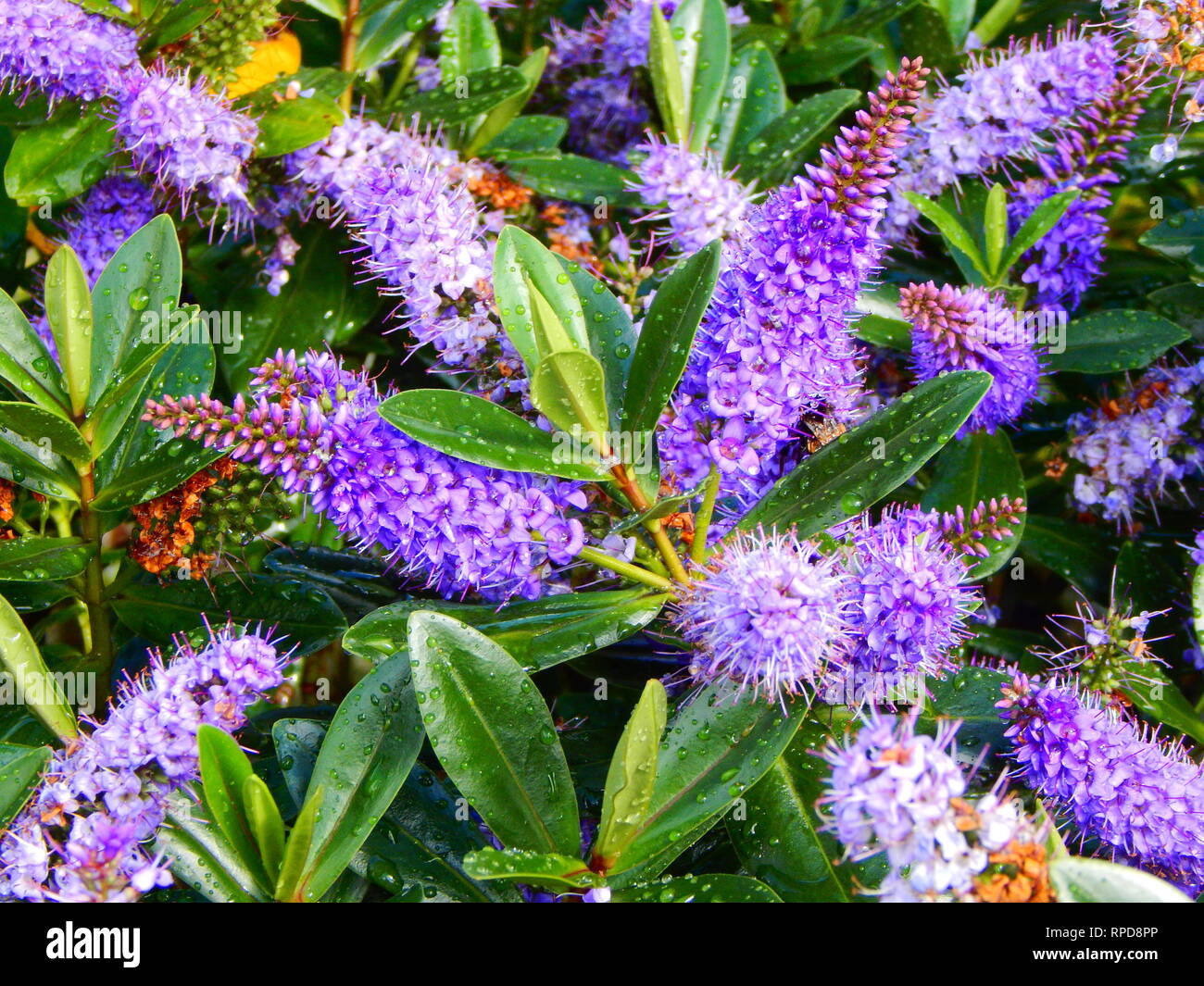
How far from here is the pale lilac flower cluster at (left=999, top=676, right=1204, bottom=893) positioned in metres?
1.47

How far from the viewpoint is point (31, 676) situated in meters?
1.57

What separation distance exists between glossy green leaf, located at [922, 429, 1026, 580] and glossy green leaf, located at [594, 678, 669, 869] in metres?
0.86

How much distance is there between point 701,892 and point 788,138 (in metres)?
1.38

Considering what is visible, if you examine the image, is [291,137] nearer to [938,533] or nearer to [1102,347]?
[938,533]

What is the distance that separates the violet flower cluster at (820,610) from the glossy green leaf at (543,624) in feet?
0.26

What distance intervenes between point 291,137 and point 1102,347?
150cm

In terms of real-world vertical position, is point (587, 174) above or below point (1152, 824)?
above

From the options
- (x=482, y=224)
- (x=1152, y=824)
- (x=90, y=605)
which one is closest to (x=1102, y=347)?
(x=1152, y=824)

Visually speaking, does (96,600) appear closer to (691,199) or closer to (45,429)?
(45,429)

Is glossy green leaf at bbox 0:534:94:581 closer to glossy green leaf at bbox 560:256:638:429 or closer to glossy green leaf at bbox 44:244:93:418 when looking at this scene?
glossy green leaf at bbox 44:244:93:418

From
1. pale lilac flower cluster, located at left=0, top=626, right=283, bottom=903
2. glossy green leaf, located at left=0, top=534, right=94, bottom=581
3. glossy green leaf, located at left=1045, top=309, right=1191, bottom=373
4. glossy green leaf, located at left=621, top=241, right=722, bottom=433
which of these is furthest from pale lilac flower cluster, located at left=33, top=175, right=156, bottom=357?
glossy green leaf, located at left=1045, top=309, right=1191, bottom=373

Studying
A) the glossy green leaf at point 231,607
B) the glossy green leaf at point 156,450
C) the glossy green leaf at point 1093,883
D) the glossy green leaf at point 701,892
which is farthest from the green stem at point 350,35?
the glossy green leaf at point 1093,883

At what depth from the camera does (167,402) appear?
137 centimetres
